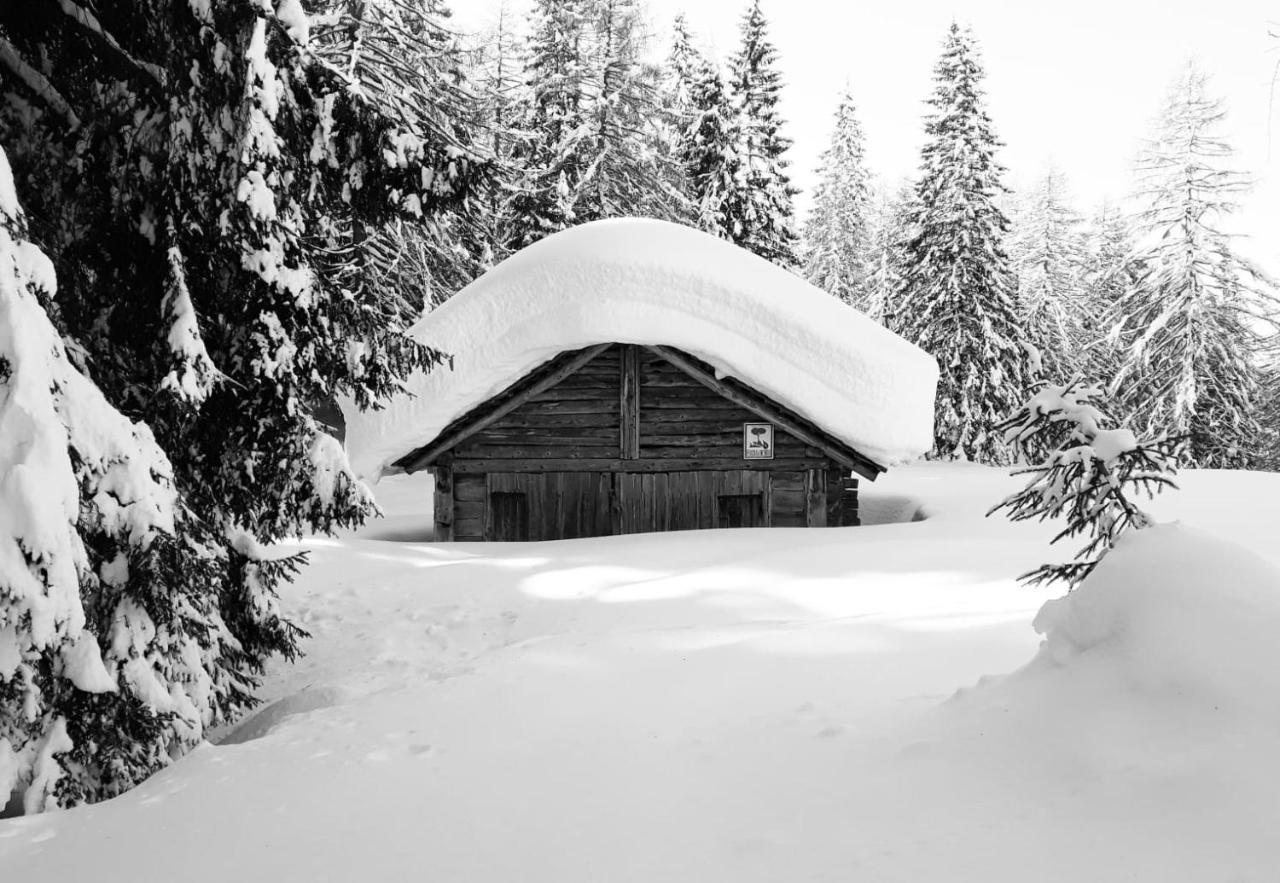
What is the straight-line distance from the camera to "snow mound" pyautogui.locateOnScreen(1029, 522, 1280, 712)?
10.8 feet

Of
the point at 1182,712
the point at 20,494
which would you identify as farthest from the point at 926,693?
the point at 20,494

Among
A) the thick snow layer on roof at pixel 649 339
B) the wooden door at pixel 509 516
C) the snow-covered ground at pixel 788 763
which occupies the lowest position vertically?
the snow-covered ground at pixel 788 763

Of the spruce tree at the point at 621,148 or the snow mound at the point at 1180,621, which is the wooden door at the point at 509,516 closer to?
the snow mound at the point at 1180,621

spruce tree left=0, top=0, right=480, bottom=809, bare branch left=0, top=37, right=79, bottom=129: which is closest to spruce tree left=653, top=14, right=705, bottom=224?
spruce tree left=0, top=0, right=480, bottom=809

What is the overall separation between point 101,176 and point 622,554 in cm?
733

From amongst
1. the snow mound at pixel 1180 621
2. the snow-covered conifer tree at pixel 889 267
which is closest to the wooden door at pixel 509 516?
the snow mound at pixel 1180 621

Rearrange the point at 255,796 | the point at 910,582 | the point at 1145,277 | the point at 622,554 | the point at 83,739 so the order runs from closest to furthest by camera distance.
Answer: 1. the point at 255,796
2. the point at 83,739
3. the point at 910,582
4. the point at 622,554
5. the point at 1145,277

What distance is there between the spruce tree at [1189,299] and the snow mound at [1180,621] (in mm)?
23922

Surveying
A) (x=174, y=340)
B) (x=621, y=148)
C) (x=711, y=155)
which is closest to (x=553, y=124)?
(x=621, y=148)

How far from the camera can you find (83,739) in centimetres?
482

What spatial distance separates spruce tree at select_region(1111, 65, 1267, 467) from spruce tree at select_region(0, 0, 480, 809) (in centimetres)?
2371

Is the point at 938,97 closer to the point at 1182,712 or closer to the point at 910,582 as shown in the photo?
the point at 910,582

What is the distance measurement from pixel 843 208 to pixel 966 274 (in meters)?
15.4

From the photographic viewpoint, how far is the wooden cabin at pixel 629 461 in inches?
564
